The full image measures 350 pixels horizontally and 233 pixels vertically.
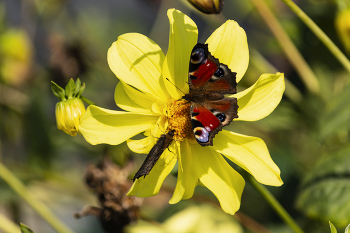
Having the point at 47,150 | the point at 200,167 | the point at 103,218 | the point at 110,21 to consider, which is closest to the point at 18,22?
the point at 110,21

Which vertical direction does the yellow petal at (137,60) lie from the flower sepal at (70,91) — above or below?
above

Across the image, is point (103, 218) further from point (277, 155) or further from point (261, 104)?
point (277, 155)

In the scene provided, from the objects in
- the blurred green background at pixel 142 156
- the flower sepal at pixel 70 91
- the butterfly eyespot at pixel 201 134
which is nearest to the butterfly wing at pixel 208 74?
the butterfly eyespot at pixel 201 134

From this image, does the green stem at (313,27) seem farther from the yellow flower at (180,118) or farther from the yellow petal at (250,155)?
the yellow petal at (250,155)

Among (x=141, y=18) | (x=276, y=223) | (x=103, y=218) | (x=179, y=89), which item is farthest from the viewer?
(x=141, y=18)

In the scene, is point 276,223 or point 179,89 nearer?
point 179,89

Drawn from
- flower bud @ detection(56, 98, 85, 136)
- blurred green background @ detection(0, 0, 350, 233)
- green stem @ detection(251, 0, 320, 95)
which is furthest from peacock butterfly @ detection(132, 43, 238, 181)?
green stem @ detection(251, 0, 320, 95)
